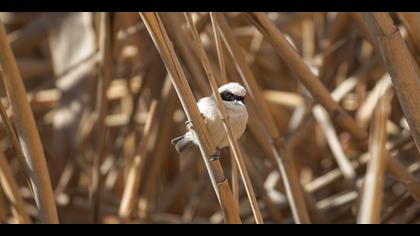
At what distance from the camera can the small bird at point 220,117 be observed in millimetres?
1488

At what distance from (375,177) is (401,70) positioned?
11.4 inches

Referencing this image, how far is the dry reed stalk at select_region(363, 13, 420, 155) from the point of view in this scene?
122 centimetres

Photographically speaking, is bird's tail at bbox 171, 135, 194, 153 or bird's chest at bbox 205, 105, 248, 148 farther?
bird's tail at bbox 171, 135, 194, 153

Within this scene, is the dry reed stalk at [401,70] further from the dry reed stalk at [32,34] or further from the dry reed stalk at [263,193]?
the dry reed stalk at [32,34]

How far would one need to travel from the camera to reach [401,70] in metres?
1.24

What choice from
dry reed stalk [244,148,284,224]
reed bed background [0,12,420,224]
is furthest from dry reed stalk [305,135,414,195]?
dry reed stalk [244,148,284,224]

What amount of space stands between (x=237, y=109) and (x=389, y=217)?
26.8 inches

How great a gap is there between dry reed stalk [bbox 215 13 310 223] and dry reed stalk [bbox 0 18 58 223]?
512 millimetres

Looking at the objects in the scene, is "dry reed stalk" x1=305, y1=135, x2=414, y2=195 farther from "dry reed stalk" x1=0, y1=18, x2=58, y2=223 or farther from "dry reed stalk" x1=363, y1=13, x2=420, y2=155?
"dry reed stalk" x1=0, y1=18, x2=58, y2=223

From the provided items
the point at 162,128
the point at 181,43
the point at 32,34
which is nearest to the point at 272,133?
the point at 181,43

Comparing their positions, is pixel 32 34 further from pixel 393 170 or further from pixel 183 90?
pixel 183 90

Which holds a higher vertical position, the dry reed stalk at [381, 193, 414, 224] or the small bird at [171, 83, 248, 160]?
the small bird at [171, 83, 248, 160]

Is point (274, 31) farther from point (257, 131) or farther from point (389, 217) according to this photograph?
point (389, 217)

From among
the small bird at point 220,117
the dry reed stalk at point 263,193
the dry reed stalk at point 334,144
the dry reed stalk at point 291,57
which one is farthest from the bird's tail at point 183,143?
the dry reed stalk at point 334,144
